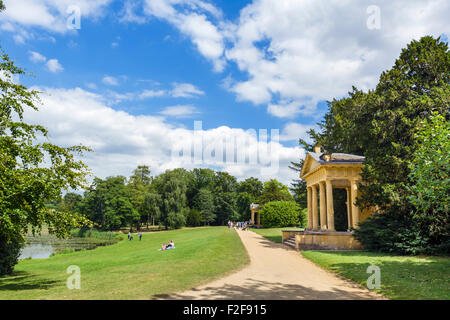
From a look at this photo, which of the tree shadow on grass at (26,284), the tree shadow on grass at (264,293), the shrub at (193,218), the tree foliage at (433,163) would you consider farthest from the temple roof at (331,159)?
the shrub at (193,218)

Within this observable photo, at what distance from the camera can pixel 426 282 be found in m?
9.32

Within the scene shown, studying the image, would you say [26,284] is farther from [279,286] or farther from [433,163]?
[433,163]

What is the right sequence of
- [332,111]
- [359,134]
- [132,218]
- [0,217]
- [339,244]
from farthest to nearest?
[132,218]
[332,111]
[359,134]
[339,244]
[0,217]

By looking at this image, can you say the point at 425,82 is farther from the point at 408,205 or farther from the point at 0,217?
the point at 0,217

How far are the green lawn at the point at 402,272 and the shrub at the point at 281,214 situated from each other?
1165 inches

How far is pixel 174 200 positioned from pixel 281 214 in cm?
2097

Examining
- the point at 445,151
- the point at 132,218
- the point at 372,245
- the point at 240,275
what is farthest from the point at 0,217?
the point at 132,218

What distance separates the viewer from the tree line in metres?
55.3

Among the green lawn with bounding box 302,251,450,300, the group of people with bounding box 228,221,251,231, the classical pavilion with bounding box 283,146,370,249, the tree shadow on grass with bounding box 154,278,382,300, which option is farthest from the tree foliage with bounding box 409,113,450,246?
the group of people with bounding box 228,221,251,231

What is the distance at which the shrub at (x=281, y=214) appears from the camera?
45.1m

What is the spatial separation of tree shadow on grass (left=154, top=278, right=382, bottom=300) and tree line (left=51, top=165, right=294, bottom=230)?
39.9 m

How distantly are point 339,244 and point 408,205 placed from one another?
491 cm

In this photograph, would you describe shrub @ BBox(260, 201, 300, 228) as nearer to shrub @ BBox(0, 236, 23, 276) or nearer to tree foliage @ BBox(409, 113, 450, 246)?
tree foliage @ BBox(409, 113, 450, 246)

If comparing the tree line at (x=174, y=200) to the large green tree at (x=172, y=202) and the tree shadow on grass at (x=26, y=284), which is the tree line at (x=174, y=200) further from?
the tree shadow on grass at (x=26, y=284)
